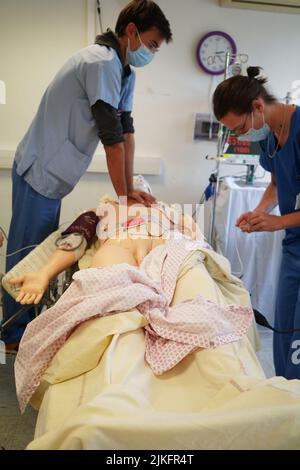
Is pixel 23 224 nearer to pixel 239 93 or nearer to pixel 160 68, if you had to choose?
pixel 239 93

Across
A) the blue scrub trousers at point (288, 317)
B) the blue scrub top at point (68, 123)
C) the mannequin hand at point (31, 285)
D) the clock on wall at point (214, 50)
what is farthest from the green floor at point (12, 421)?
the clock on wall at point (214, 50)

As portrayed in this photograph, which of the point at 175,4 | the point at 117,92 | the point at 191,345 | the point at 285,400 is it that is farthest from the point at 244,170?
the point at 285,400

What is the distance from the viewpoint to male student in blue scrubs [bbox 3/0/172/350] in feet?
4.81

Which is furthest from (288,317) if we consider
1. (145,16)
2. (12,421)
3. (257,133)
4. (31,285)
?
(145,16)

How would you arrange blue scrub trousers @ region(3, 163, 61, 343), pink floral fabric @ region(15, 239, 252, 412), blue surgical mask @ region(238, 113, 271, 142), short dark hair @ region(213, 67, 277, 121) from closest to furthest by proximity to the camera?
pink floral fabric @ region(15, 239, 252, 412) → short dark hair @ region(213, 67, 277, 121) → blue surgical mask @ region(238, 113, 271, 142) → blue scrub trousers @ region(3, 163, 61, 343)

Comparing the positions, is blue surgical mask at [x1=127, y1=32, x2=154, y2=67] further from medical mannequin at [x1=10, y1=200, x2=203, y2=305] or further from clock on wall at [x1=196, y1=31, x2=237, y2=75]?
clock on wall at [x1=196, y1=31, x2=237, y2=75]

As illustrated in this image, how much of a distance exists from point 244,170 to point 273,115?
1.49 metres

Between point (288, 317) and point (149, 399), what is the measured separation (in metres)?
0.96

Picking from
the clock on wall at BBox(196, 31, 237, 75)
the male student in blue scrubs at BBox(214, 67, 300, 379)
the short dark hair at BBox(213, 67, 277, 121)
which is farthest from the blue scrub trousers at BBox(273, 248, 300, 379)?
the clock on wall at BBox(196, 31, 237, 75)

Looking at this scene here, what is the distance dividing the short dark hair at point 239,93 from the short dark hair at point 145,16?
1.53ft

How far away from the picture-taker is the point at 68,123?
160 centimetres

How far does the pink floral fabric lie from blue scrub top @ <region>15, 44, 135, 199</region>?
825mm

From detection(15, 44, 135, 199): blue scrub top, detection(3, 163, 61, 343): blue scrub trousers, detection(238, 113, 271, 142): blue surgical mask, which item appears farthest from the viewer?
detection(3, 163, 61, 343): blue scrub trousers

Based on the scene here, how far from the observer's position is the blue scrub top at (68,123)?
4.79 ft
